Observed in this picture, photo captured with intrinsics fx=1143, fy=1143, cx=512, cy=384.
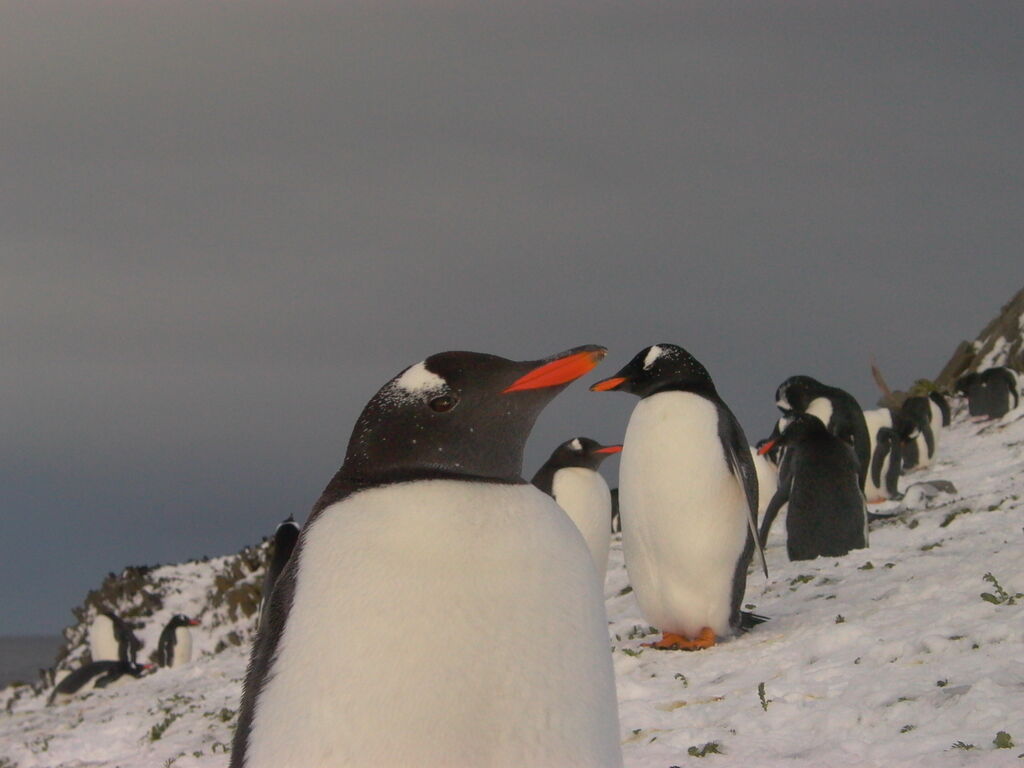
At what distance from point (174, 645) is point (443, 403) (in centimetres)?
2007

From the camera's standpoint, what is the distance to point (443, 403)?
3.62m

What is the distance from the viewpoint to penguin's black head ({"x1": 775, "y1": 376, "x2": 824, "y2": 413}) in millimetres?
16828

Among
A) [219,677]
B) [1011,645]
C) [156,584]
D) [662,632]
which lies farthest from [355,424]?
[156,584]

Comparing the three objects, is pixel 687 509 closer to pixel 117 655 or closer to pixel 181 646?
pixel 181 646

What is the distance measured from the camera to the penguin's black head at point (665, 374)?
8859mm

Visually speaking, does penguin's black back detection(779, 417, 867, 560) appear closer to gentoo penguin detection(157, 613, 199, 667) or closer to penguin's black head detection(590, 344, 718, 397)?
penguin's black head detection(590, 344, 718, 397)

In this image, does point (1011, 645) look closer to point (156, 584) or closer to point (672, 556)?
point (672, 556)

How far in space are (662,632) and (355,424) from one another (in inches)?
232

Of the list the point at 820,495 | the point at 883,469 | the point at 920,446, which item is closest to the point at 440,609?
the point at 820,495

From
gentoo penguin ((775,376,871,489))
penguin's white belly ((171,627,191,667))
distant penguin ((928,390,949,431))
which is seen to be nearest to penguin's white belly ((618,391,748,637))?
gentoo penguin ((775,376,871,489))

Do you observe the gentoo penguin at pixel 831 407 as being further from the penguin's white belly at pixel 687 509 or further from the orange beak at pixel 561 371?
the orange beak at pixel 561 371

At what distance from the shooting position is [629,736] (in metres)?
6.54

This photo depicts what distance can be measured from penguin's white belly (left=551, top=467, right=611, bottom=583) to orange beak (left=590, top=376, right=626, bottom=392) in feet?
9.79

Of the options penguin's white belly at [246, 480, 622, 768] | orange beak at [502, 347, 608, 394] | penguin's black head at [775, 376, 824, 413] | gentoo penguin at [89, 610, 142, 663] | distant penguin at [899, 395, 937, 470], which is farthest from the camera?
gentoo penguin at [89, 610, 142, 663]
